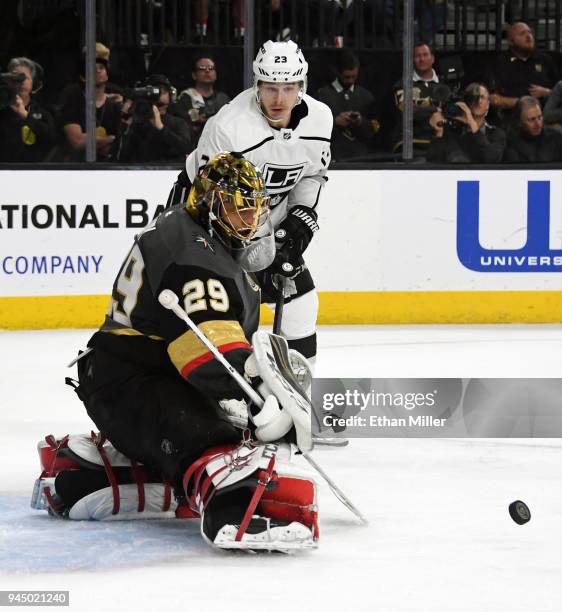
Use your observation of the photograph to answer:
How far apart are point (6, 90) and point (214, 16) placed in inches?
39.6

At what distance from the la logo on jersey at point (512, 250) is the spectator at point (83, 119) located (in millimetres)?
1631

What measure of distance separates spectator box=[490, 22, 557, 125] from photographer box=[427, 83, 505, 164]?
8 centimetres

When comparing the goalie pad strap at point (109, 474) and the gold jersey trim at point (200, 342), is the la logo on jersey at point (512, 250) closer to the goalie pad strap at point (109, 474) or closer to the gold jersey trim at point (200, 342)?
the goalie pad strap at point (109, 474)

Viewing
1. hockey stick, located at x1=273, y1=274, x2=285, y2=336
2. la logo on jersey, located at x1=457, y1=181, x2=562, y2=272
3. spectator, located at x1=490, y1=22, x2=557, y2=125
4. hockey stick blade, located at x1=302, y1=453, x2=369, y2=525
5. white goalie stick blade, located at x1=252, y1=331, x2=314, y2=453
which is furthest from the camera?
spectator, located at x1=490, y1=22, x2=557, y2=125

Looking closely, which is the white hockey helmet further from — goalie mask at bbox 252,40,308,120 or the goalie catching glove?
the goalie catching glove

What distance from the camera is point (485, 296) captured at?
730 centimetres

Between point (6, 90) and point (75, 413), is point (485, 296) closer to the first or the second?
point (6, 90)

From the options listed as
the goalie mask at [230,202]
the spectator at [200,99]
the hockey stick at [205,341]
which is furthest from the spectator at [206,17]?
Answer: the hockey stick at [205,341]

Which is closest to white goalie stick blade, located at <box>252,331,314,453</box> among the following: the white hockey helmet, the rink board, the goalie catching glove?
the goalie catching glove

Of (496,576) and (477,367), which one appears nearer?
(496,576)

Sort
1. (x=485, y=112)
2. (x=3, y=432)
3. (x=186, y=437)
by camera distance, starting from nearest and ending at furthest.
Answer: (x=186, y=437)
(x=3, y=432)
(x=485, y=112)

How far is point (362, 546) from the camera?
3.23 metres

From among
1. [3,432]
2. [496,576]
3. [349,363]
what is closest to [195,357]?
[496,576]

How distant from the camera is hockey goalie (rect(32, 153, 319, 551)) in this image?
3.11m
